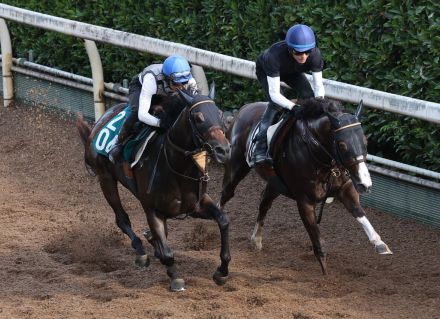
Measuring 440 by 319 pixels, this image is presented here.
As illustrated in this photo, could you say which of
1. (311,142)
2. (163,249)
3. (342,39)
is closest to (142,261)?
(163,249)

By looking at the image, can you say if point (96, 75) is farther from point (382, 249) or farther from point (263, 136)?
point (382, 249)

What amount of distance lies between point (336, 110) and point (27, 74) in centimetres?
651

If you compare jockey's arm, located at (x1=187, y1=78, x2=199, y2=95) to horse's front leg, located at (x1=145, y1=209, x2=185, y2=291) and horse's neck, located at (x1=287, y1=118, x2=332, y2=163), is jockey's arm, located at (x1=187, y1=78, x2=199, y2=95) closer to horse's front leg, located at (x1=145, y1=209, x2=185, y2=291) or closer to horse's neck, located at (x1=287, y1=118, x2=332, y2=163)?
horse's neck, located at (x1=287, y1=118, x2=332, y2=163)

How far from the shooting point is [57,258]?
9.35 meters

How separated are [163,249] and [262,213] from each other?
1.42 meters

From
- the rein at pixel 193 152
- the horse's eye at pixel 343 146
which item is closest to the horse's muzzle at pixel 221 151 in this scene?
the rein at pixel 193 152

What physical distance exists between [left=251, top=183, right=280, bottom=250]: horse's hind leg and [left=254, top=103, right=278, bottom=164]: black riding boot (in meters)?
0.47

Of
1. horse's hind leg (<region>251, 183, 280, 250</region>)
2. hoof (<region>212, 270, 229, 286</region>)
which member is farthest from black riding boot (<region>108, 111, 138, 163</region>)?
horse's hind leg (<region>251, 183, 280, 250</region>)

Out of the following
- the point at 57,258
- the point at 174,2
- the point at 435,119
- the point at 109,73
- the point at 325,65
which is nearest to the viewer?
the point at 435,119

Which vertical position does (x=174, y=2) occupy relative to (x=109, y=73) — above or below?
above

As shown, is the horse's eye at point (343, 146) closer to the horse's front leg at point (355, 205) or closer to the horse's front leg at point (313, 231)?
the horse's front leg at point (355, 205)

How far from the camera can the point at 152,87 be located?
27.5 ft

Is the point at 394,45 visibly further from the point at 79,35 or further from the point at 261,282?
the point at 79,35

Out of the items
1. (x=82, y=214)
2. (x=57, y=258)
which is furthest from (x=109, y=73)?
(x=57, y=258)
